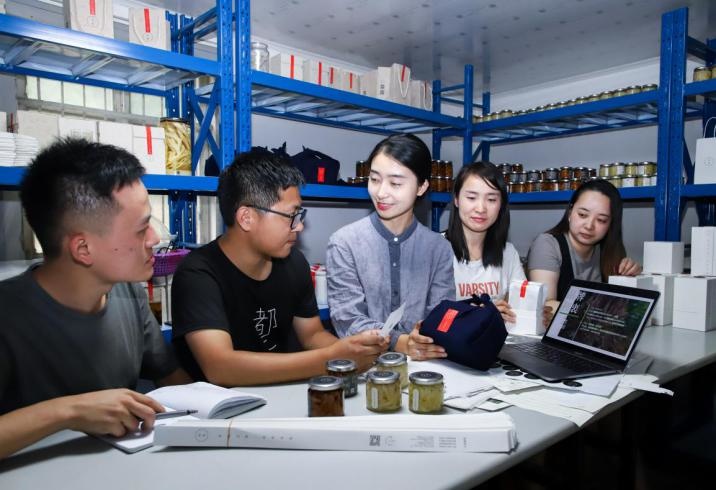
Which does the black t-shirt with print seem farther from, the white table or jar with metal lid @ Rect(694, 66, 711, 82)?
jar with metal lid @ Rect(694, 66, 711, 82)

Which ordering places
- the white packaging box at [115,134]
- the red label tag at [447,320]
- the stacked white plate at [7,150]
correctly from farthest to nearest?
the white packaging box at [115,134] → the stacked white plate at [7,150] → the red label tag at [447,320]

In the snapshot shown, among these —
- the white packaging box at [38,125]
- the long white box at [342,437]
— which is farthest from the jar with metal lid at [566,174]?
the white packaging box at [38,125]

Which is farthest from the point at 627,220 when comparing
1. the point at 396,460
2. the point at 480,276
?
the point at 396,460

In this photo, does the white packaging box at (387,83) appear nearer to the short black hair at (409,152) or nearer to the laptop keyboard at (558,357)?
the short black hair at (409,152)

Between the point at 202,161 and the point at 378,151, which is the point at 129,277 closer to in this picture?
the point at 378,151

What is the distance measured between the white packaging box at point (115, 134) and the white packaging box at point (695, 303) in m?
2.74

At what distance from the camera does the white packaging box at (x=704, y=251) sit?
2443 millimetres

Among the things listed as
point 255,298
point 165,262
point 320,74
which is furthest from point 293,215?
Answer: point 320,74

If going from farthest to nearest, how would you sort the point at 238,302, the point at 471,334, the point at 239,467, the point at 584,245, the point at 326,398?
the point at 584,245, the point at 238,302, the point at 471,334, the point at 326,398, the point at 239,467

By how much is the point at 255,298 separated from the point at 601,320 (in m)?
1.19

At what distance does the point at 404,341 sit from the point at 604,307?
28.3 inches

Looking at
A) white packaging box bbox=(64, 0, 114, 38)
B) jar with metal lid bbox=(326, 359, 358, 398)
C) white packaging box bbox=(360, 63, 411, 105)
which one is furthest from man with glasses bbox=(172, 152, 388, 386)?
white packaging box bbox=(360, 63, 411, 105)

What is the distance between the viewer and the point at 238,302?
1564mm

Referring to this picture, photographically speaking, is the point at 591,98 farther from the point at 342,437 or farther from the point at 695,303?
the point at 342,437
